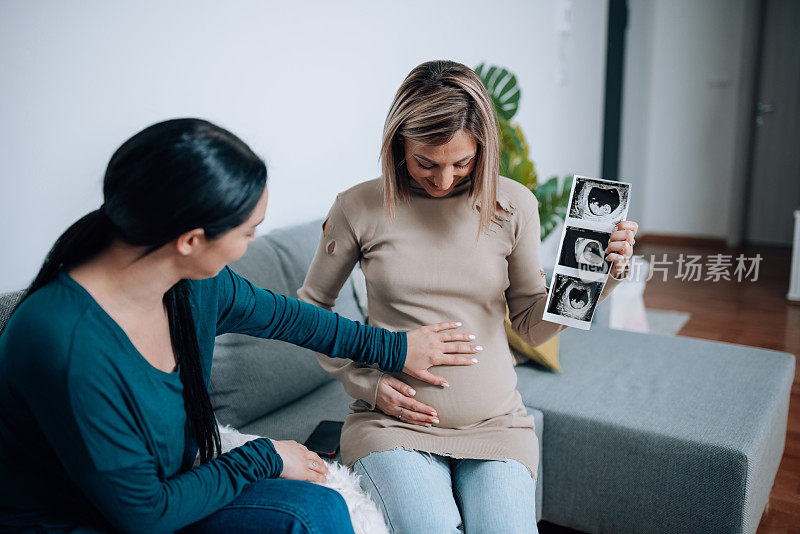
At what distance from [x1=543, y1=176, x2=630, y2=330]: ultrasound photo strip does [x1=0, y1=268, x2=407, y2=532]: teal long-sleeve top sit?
2.00 feet

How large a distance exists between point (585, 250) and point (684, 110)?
4.82 metres

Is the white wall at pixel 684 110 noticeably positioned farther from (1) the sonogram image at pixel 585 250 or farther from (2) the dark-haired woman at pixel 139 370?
(2) the dark-haired woman at pixel 139 370

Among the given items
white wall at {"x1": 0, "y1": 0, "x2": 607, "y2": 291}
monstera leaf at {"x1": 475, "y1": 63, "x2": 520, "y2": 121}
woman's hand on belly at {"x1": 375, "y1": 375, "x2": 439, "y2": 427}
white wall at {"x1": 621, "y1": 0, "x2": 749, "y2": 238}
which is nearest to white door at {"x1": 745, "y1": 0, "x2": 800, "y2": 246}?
white wall at {"x1": 621, "y1": 0, "x2": 749, "y2": 238}

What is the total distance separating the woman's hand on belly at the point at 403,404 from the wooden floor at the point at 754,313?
0.86 meters

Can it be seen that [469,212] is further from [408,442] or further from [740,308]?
[740,308]

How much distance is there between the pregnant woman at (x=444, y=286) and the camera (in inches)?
47.4

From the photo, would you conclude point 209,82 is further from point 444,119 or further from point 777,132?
point 777,132

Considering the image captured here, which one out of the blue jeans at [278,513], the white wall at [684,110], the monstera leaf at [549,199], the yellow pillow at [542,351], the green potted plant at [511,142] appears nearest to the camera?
the blue jeans at [278,513]

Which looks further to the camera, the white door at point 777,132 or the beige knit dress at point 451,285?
the white door at point 777,132

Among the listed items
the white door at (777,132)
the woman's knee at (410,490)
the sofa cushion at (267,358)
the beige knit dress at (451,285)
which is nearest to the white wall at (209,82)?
the sofa cushion at (267,358)

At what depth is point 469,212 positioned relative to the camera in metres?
1.35

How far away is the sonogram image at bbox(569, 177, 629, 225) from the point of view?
121 centimetres

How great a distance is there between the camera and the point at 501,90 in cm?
267

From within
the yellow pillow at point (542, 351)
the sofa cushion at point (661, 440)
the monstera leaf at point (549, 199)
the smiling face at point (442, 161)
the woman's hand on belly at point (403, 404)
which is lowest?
the sofa cushion at point (661, 440)
